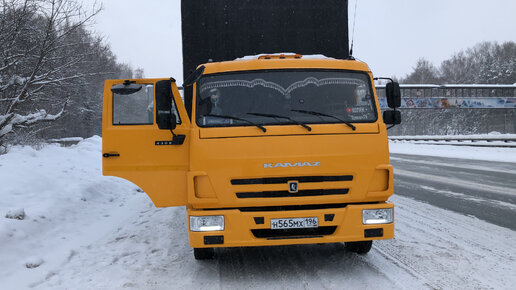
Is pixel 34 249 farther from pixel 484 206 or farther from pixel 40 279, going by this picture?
pixel 484 206

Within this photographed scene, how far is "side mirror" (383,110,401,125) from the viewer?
5.22 meters

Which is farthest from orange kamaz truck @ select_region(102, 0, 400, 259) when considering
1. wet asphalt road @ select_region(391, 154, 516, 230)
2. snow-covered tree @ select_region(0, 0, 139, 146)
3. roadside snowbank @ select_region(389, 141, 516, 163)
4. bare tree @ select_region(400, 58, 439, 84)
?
bare tree @ select_region(400, 58, 439, 84)

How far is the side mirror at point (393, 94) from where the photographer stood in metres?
5.17

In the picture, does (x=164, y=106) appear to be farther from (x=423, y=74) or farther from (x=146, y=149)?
(x=423, y=74)

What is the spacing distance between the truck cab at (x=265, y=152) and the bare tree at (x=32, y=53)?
528cm

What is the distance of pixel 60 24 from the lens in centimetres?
934

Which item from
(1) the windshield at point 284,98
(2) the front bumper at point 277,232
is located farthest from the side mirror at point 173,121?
(2) the front bumper at point 277,232

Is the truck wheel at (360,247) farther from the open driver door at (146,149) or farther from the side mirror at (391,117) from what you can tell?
the open driver door at (146,149)

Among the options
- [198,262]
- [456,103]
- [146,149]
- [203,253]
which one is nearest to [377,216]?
[203,253]

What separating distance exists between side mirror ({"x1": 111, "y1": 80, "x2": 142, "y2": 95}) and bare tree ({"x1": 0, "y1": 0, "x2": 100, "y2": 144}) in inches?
210

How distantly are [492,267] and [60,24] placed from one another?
9.15m

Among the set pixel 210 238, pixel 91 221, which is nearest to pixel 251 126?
pixel 210 238

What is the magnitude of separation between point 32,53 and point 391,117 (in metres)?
8.05

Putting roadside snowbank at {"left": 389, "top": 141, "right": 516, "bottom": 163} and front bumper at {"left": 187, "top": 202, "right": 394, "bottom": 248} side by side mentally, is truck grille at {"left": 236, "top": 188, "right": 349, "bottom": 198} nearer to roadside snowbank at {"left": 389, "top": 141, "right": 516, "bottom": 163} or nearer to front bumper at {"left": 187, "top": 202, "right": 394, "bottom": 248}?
front bumper at {"left": 187, "top": 202, "right": 394, "bottom": 248}
